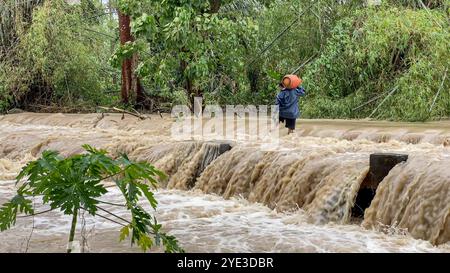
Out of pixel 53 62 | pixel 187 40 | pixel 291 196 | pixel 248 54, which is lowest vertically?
pixel 291 196

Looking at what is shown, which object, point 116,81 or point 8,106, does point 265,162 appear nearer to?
point 8,106

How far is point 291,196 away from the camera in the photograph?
6.47m

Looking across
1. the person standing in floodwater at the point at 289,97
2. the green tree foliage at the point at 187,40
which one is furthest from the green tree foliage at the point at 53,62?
the person standing in floodwater at the point at 289,97

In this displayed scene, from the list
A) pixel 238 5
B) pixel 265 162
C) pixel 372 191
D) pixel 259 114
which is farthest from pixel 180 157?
pixel 238 5

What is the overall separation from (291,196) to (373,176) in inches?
36.7

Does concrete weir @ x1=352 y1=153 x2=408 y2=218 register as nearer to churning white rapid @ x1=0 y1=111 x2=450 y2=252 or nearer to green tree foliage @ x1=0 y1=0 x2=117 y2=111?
churning white rapid @ x1=0 y1=111 x2=450 y2=252

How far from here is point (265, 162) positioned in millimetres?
7219

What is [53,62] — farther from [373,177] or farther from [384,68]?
[373,177]

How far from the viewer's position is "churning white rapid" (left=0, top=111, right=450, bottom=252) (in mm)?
5004

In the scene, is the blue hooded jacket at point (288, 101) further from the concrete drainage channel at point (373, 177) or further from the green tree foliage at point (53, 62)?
the green tree foliage at point (53, 62)

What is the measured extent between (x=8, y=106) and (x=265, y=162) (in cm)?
1169

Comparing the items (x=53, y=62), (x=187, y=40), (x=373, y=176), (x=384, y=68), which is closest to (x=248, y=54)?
(x=187, y=40)

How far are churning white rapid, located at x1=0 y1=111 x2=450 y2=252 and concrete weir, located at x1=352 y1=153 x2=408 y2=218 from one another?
74 mm

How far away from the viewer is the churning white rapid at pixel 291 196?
5004 mm
